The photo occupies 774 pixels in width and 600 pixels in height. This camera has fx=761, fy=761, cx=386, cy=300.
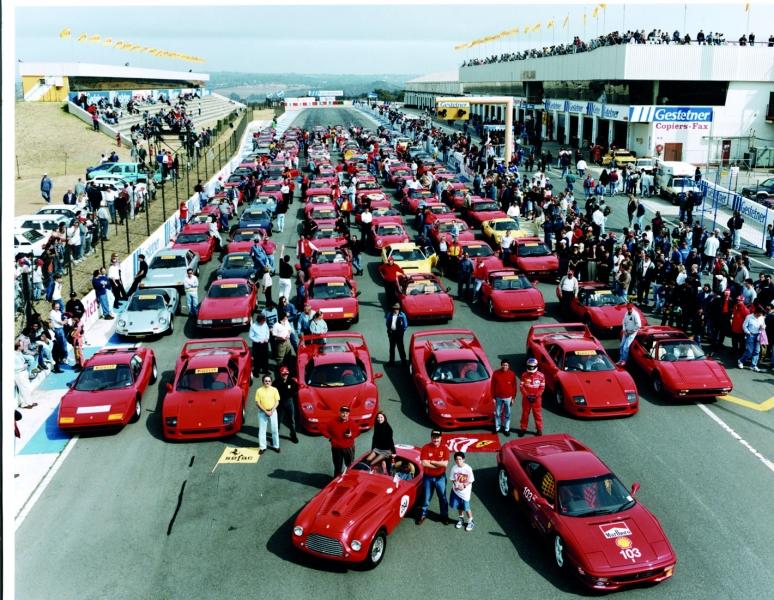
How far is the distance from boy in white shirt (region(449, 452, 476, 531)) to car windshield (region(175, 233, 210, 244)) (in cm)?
1968

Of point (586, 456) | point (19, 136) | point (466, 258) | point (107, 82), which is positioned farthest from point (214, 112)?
point (586, 456)

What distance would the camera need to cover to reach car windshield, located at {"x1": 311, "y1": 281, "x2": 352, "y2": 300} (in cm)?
2066

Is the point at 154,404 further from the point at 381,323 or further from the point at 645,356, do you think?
the point at 645,356

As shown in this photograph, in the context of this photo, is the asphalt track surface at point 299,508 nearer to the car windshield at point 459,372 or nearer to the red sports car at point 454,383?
the red sports car at point 454,383

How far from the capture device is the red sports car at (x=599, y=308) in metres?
19.3

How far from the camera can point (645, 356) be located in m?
16.5

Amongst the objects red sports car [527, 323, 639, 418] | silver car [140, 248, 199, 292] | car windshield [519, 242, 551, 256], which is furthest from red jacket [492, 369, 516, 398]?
silver car [140, 248, 199, 292]

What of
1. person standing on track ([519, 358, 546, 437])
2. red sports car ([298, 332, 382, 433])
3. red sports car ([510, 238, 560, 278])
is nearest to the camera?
person standing on track ([519, 358, 546, 437])

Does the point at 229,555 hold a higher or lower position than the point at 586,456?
lower

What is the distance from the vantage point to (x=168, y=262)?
24281mm

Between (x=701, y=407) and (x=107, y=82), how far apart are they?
325ft

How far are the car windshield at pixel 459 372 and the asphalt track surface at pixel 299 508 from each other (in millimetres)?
906

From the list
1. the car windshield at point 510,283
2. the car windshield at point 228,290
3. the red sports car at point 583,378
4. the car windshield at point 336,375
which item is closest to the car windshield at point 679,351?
the red sports car at point 583,378

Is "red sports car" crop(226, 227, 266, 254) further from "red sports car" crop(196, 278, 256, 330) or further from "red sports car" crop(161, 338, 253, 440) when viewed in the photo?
"red sports car" crop(161, 338, 253, 440)
